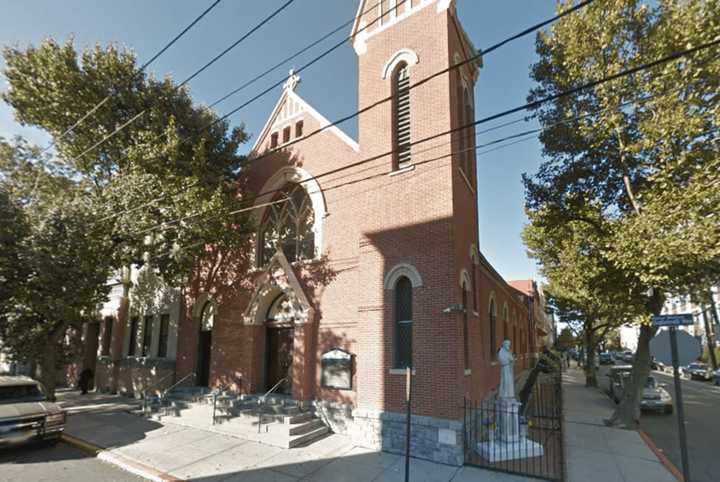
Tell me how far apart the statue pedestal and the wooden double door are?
6988mm

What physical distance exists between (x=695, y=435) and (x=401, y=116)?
1439cm

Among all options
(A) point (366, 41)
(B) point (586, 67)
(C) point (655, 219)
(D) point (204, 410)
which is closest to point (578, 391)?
(C) point (655, 219)

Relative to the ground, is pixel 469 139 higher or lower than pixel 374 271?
higher

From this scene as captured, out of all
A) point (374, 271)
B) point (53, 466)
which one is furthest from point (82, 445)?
point (374, 271)

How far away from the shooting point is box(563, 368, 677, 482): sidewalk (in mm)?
8680

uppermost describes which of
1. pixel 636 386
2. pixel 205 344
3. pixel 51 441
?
pixel 205 344

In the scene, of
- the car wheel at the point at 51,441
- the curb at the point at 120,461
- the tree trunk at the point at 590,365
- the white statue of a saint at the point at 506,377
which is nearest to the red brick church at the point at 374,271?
the white statue of a saint at the point at 506,377

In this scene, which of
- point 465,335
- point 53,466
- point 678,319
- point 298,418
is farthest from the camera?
point 298,418

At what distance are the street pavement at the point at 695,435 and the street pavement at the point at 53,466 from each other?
1328 centimetres

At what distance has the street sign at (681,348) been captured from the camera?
24.3ft

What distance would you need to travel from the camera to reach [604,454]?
10195 mm

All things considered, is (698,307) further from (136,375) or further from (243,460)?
(136,375)

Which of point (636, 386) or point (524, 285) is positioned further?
point (524, 285)

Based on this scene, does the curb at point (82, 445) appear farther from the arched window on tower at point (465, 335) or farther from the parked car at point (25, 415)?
the arched window on tower at point (465, 335)
